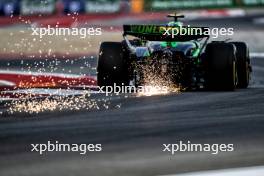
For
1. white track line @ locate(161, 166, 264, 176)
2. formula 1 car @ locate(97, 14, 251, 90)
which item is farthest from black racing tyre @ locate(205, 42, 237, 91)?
white track line @ locate(161, 166, 264, 176)

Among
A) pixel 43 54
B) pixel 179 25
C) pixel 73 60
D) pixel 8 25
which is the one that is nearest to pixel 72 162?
pixel 179 25

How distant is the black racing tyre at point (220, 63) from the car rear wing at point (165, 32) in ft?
0.86

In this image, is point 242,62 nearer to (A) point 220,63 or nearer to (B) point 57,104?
(A) point 220,63

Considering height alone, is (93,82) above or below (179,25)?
below

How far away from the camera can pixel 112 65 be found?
1101 cm

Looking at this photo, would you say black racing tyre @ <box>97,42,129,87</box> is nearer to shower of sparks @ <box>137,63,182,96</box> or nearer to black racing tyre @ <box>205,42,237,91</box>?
shower of sparks @ <box>137,63,182,96</box>

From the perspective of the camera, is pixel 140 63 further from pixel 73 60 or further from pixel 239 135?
pixel 73 60

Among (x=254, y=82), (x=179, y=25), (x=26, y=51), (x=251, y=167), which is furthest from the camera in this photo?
(x=26, y=51)

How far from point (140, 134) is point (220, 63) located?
9.80ft

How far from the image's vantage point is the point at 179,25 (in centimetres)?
1065

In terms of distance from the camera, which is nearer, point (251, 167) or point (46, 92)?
point (251, 167)

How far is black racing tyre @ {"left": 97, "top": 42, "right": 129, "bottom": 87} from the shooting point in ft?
36.0

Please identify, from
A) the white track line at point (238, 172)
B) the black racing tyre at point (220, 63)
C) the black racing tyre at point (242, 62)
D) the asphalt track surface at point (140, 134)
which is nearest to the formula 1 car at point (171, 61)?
the black racing tyre at point (220, 63)

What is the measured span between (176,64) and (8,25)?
632 inches
